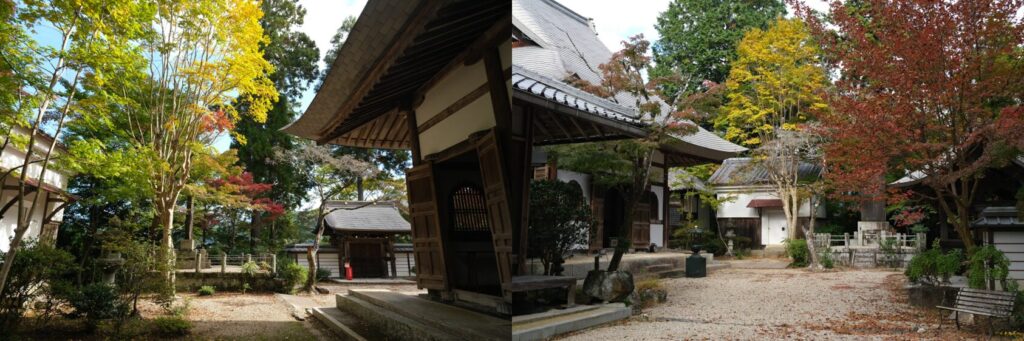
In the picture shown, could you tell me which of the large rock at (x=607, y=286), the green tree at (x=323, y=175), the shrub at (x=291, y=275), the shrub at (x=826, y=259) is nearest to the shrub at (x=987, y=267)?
the shrub at (x=826, y=259)

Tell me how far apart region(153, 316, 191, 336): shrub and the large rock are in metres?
2.52

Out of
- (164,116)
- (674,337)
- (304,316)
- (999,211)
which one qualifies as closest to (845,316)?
(674,337)

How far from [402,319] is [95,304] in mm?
2166

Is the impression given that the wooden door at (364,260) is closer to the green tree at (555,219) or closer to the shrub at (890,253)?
the green tree at (555,219)

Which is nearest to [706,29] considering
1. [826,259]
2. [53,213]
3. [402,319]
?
[826,259]

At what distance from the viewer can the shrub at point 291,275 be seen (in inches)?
140

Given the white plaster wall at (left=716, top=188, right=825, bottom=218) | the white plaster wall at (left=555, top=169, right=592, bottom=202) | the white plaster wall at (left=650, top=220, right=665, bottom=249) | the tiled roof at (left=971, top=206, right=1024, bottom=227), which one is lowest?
the white plaster wall at (left=650, top=220, right=665, bottom=249)

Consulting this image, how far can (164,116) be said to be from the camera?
4.10 meters

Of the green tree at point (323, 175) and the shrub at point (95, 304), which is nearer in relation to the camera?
the green tree at point (323, 175)

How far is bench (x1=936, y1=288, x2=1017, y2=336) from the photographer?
4.32 meters

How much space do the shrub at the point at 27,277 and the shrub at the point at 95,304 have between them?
0.64 feet

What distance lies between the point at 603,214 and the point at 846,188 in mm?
1874

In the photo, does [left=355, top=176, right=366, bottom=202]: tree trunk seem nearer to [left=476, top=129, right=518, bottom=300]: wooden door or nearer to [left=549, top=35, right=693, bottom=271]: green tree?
[left=476, top=129, right=518, bottom=300]: wooden door

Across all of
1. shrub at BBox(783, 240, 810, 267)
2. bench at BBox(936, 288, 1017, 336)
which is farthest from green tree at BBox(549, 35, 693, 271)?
bench at BBox(936, 288, 1017, 336)
